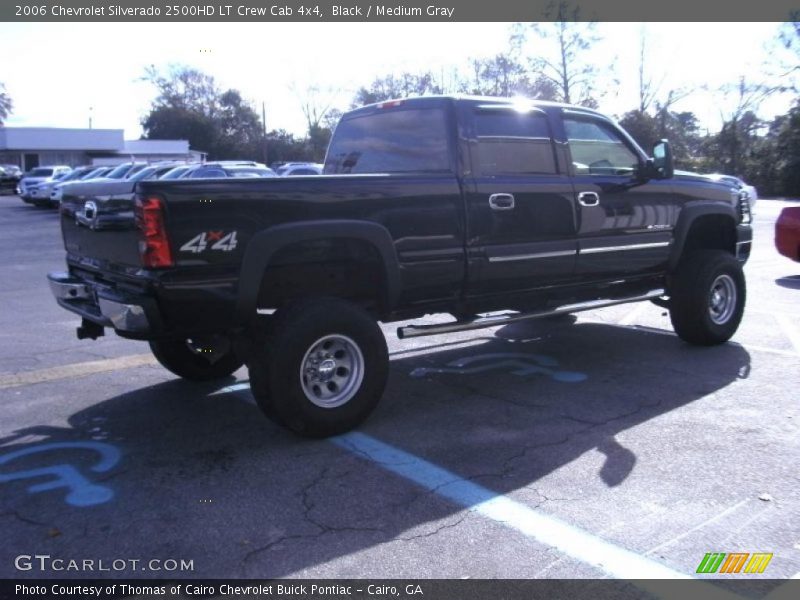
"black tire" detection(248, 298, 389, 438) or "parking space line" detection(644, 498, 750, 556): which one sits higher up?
"black tire" detection(248, 298, 389, 438)

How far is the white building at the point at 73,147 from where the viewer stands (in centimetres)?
6394

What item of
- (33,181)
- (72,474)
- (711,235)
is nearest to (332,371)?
(72,474)

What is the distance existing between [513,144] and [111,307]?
311cm

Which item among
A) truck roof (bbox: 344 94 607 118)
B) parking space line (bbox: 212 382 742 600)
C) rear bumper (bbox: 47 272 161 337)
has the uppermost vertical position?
truck roof (bbox: 344 94 607 118)

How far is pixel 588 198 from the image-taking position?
6113 millimetres

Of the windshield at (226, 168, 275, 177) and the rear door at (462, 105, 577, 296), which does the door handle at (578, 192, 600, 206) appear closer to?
the rear door at (462, 105, 577, 296)

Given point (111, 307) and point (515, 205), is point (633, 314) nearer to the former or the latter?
point (515, 205)

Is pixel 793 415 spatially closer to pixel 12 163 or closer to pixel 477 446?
pixel 477 446

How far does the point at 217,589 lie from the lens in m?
3.10

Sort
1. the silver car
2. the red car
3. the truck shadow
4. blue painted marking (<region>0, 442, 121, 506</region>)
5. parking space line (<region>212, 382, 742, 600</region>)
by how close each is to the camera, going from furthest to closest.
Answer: the silver car < the red car < blue painted marking (<region>0, 442, 121, 506</region>) < the truck shadow < parking space line (<region>212, 382, 742, 600</region>)

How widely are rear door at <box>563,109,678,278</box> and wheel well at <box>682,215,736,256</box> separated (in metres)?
0.50

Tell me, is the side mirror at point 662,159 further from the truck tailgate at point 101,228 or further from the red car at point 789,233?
the red car at point 789,233

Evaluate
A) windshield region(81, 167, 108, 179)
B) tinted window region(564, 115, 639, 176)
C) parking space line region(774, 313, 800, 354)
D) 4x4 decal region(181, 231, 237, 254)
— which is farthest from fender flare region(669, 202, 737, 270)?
windshield region(81, 167, 108, 179)

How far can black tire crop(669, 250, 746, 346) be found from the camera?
6906mm
